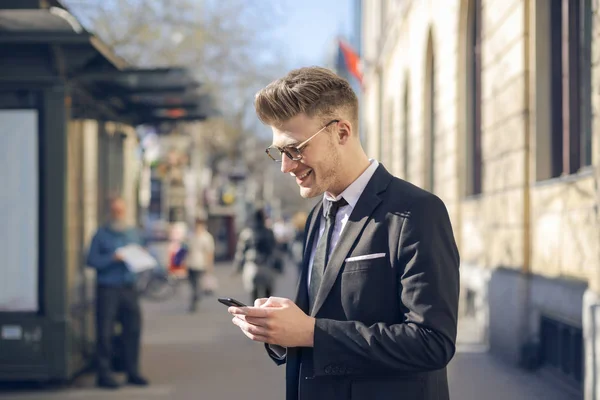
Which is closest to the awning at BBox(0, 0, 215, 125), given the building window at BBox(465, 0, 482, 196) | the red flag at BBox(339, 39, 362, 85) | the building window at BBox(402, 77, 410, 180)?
the building window at BBox(465, 0, 482, 196)

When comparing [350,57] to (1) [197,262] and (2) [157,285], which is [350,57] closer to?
(2) [157,285]

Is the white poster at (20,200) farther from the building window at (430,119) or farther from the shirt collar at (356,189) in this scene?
the building window at (430,119)

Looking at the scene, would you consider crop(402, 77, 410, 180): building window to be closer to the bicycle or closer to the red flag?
the bicycle

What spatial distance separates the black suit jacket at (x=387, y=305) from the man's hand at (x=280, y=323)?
40 mm

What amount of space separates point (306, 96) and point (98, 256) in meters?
6.53

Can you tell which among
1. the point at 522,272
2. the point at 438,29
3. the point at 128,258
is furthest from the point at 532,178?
the point at 438,29

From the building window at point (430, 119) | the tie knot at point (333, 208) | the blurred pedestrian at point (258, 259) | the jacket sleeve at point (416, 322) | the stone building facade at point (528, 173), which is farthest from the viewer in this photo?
the building window at point (430, 119)

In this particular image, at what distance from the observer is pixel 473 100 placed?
13.3m

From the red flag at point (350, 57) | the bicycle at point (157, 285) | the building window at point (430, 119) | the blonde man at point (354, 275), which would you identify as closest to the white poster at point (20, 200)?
the blonde man at point (354, 275)

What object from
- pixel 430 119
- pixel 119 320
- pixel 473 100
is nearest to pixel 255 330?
pixel 119 320

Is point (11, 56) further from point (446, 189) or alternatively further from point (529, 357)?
point (446, 189)

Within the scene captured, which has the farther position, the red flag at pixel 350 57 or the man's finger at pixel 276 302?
the red flag at pixel 350 57

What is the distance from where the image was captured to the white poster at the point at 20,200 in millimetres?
8477

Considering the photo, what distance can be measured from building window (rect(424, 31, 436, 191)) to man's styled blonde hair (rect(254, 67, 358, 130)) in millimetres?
14599
